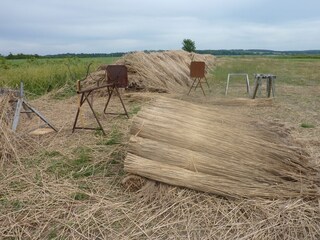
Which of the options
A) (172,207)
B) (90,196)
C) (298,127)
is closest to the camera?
(172,207)

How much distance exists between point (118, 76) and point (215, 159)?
3755mm

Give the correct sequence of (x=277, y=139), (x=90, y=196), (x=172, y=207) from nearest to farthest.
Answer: (x=172, y=207), (x=90, y=196), (x=277, y=139)

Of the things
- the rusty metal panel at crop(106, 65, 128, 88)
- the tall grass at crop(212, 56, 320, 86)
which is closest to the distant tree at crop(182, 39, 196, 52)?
the tall grass at crop(212, 56, 320, 86)

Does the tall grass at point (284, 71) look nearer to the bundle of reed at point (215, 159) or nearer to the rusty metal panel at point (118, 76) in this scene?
the rusty metal panel at point (118, 76)

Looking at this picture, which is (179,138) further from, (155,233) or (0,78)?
(0,78)

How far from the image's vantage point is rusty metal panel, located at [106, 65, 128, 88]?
22.0ft

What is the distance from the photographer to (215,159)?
357 centimetres

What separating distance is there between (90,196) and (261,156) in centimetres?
181

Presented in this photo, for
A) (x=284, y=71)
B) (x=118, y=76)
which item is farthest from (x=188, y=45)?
(x=118, y=76)

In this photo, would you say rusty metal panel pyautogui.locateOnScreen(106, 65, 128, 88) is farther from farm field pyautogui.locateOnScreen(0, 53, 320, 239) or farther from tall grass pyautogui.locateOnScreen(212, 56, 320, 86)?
tall grass pyautogui.locateOnScreen(212, 56, 320, 86)

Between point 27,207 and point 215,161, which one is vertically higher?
point 215,161

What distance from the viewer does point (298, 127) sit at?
6.31 m

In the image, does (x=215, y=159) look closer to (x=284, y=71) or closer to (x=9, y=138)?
(x=9, y=138)

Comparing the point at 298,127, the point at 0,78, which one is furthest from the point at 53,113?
the point at 298,127
